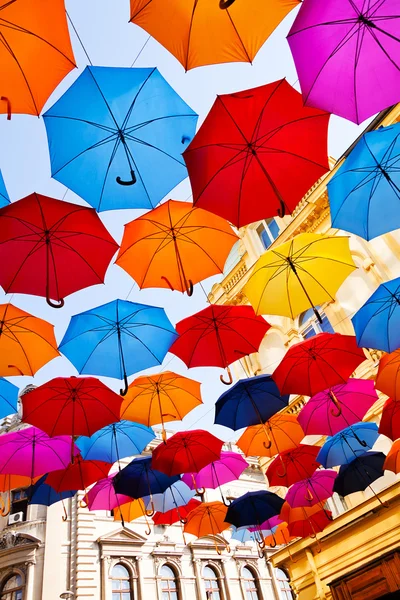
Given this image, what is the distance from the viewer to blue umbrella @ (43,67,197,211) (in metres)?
5.69

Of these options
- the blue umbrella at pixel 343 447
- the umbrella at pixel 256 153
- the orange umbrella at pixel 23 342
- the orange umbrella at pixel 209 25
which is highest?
the orange umbrella at pixel 23 342

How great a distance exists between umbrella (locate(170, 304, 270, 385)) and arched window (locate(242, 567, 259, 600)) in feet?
63.6

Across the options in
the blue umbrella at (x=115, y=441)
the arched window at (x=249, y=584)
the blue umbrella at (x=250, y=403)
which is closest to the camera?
the blue umbrella at (x=250, y=403)

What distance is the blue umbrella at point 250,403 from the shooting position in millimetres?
9906

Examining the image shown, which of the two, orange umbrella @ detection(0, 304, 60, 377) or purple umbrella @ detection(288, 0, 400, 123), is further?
orange umbrella @ detection(0, 304, 60, 377)

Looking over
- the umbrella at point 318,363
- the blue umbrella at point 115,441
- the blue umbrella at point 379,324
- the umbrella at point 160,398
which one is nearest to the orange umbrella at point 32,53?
the blue umbrella at point 379,324

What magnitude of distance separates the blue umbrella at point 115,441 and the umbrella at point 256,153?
666cm

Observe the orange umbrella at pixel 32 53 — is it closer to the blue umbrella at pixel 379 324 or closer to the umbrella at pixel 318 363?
the blue umbrella at pixel 379 324

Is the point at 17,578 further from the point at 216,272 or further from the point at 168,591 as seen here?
the point at 216,272

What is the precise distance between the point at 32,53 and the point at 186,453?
8.84m

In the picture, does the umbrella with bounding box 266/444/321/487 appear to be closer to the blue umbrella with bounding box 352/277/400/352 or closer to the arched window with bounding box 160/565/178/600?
the blue umbrella with bounding box 352/277/400/352

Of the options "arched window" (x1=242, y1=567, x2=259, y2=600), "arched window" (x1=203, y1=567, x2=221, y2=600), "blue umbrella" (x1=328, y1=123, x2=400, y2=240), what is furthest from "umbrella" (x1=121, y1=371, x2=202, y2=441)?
"arched window" (x1=242, y1=567, x2=259, y2=600)

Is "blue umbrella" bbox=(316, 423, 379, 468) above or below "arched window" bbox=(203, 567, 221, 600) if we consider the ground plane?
below

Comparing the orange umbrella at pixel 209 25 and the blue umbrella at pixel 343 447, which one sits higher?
the orange umbrella at pixel 209 25
